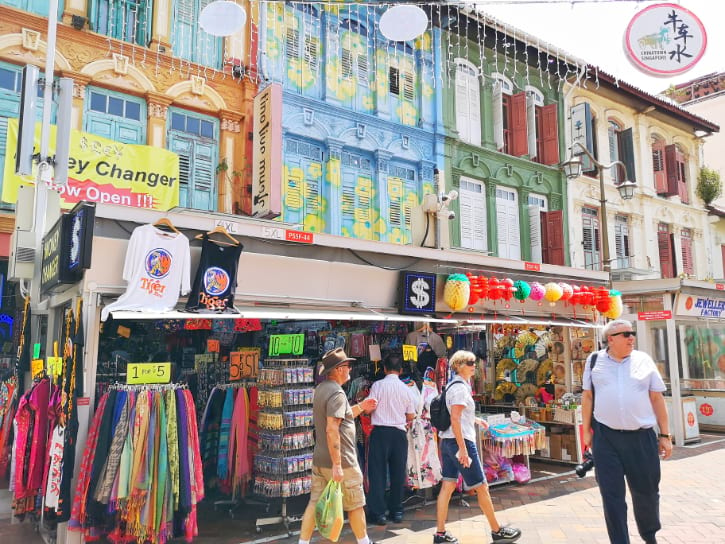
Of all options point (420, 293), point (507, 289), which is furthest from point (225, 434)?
point (507, 289)

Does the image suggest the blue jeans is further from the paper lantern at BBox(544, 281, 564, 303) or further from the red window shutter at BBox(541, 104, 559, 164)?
the red window shutter at BBox(541, 104, 559, 164)

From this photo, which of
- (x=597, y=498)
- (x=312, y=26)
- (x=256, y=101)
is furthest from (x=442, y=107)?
(x=597, y=498)

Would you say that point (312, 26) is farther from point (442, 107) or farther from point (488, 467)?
point (488, 467)

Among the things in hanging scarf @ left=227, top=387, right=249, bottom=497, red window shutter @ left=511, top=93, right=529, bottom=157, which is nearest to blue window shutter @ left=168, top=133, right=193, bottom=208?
hanging scarf @ left=227, top=387, right=249, bottom=497

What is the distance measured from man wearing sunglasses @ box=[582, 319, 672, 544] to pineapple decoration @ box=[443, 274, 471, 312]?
303cm

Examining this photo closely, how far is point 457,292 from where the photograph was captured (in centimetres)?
769

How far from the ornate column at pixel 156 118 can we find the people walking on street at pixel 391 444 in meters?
6.84

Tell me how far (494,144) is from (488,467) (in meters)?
10.5

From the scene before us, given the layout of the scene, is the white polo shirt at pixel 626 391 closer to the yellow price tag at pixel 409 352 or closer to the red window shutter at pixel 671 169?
the yellow price tag at pixel 409 352

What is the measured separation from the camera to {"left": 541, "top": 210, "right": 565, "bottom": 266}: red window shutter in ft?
54.9

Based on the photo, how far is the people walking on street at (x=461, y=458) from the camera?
546 centimetres

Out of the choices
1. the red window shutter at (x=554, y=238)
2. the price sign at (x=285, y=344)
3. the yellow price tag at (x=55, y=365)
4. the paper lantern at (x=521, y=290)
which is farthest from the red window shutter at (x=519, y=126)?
the yellow price tag at (x=55, y=365)

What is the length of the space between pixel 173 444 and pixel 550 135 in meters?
15.2

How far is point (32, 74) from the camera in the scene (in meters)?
7.66
